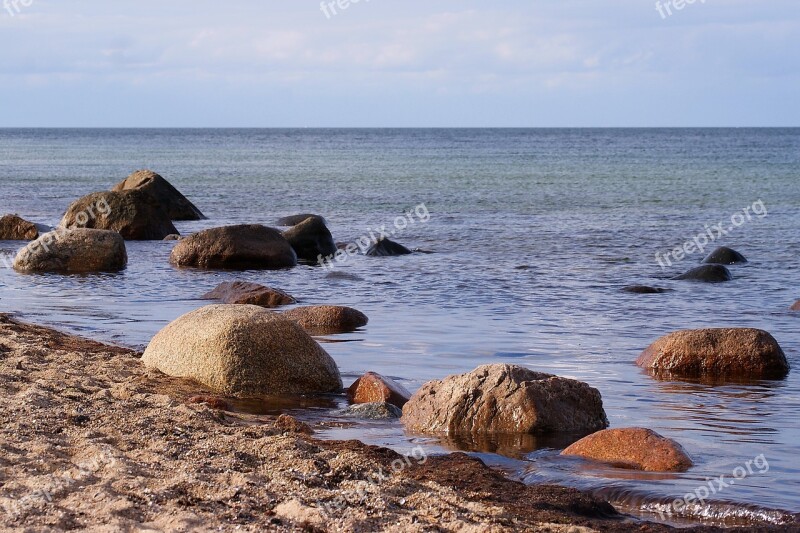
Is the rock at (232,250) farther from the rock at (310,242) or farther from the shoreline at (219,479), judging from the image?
the shoreline at (219,479)

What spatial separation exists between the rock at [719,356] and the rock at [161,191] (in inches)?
630

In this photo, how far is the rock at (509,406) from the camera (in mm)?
8039

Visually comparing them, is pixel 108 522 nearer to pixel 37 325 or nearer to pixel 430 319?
pixel 37 325

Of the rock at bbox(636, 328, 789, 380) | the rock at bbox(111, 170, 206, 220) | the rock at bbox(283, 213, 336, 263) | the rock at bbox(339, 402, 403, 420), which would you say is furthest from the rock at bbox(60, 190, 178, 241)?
the rock at bbox(339, 402, 403, 420)

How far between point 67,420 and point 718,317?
9392mm

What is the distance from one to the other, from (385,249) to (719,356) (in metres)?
11.1

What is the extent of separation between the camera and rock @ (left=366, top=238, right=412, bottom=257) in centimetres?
2050

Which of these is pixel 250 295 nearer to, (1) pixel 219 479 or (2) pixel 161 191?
(1) pixel 219 479

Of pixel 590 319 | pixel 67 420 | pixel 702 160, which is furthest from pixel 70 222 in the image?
pixel 702 160

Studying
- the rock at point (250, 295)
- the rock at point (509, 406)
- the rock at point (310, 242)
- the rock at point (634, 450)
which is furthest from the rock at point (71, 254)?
the rock at point (634, 450)

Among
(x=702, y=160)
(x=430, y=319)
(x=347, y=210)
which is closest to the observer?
(x=430, y=319)

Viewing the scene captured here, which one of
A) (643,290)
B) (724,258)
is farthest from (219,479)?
(724,258)

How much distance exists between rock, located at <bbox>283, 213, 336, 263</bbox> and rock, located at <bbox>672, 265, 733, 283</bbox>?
23.2 ft

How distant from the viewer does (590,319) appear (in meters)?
13.3
